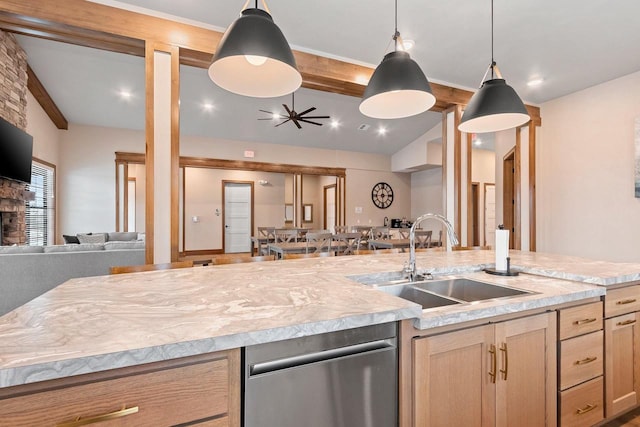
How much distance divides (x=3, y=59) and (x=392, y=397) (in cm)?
541

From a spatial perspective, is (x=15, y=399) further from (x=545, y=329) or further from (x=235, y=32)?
(x=545, y=329)

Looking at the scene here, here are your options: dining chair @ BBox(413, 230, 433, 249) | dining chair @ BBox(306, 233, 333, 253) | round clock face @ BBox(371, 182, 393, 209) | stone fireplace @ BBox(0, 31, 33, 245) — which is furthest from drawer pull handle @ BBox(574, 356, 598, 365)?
round clock face @ BBox(371, 182, 393, 209)

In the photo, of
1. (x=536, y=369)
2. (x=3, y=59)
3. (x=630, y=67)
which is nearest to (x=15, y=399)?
(x=536, y=369)

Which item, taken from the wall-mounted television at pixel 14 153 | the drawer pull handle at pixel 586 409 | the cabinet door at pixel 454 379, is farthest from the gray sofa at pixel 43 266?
the drawer pull handle at pixel 586 409

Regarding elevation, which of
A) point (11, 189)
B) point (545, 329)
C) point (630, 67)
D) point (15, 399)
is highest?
point (630, 67)

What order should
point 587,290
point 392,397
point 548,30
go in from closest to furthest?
point 392,397 → point 587,290 → point 548,30

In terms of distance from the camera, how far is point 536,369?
1412 millimetres

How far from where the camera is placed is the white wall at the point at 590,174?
12.5 ft

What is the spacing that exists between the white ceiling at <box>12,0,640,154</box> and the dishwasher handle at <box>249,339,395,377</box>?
2674mm

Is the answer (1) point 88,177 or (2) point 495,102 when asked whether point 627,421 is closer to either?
(2) point 495,102

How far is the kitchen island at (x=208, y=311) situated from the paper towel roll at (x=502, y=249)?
0.13 m

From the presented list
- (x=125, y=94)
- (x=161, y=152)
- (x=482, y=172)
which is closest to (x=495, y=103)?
(x=161, y=152)

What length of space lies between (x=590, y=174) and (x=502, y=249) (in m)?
3.48

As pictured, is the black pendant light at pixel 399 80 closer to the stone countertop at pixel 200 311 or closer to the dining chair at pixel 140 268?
the stone countertop at pixel 200 311
